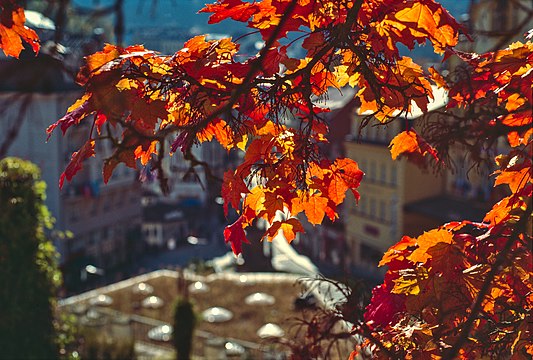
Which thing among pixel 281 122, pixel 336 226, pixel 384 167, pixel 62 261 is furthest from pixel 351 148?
pixel 281 122

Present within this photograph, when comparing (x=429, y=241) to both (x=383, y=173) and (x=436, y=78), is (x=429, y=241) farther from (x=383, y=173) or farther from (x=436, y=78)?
(x=383, y=173)

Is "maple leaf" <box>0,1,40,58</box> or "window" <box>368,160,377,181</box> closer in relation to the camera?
"maple leaf" <box>0,1,40,58</box>

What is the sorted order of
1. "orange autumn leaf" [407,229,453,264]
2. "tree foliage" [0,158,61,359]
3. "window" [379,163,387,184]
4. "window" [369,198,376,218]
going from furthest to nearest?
"window" [369,198,376,218] < "window" [379,163,387,184] < "tree foliage" [0,158,61,359] < "orange autumn leaf" [407,229,453,264]

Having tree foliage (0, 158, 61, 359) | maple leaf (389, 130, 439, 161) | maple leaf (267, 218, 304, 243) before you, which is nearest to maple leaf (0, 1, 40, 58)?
maple leaf (267, 218, 304, 243)

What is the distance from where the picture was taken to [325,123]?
96.3 inches

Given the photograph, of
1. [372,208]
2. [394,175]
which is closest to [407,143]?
[394,175]

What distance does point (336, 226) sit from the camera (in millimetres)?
28484

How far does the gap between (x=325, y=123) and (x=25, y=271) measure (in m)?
5.19

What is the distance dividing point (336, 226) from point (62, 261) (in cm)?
967

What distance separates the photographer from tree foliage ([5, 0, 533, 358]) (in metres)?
2.09

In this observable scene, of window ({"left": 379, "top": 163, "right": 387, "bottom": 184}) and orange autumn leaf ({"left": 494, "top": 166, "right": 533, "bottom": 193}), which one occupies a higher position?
orange autumn leaf ({"left": 494, "top": 166, "right": 533, "bottom": 193})

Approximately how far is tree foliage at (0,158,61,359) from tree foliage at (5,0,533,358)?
4.90 meters

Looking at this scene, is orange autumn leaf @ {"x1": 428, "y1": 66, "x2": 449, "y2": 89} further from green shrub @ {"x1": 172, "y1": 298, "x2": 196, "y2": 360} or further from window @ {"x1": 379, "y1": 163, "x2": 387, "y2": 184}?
window @ {"x1": 379, "y1": 163, "x2": 387, "y2": 184}

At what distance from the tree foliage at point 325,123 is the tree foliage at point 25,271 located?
4.90m
